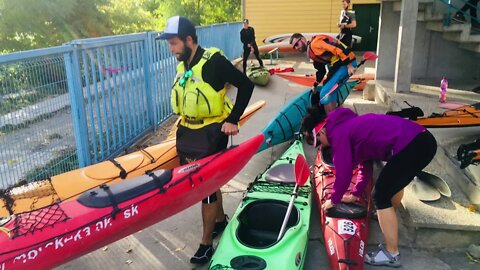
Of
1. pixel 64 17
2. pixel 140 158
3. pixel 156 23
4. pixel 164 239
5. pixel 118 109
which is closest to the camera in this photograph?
pixel 164 239

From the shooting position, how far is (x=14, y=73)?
3670mm

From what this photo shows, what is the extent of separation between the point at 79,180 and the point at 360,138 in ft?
8.16

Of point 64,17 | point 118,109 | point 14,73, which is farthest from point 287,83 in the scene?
A: point 64,17

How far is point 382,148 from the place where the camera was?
307 centimetres

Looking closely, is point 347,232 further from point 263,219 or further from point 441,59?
point 441,59

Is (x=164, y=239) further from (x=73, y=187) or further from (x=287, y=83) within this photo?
(x=287, y=83)

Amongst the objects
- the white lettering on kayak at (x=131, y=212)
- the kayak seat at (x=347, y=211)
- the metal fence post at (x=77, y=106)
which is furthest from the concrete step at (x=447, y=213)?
the metal fence post at (x=77, y=106)

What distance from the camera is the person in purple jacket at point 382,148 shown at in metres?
2.99

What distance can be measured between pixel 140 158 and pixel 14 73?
1407 millimetres

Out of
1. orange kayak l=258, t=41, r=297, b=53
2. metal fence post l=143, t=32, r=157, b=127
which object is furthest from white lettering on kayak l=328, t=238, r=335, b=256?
orange kayak l=258, t=41, r=297, b=53

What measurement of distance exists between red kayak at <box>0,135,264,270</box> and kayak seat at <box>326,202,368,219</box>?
2.96 feet

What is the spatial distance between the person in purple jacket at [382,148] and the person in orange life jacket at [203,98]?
735 millimetres

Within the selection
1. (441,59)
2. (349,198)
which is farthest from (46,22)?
(349,198)

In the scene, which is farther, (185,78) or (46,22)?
(46,22)
